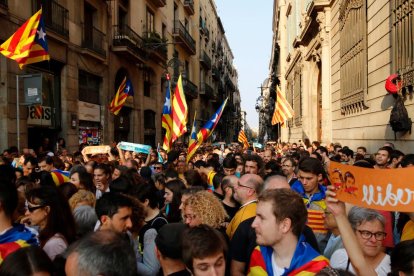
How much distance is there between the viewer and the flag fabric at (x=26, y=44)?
916 centimetres

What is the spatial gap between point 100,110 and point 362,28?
36.8 ft

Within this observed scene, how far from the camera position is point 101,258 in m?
2.17

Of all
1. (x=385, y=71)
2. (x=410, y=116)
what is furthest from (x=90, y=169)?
(x=385, y=71)

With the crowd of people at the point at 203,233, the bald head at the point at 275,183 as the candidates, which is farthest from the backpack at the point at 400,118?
the bald head at the point at 275,183

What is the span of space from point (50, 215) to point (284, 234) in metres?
1.97

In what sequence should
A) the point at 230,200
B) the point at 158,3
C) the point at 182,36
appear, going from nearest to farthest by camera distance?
the point at 230,200 → the point at 158,3 → the point at 182,36

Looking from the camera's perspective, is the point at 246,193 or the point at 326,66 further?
the point at 326,66

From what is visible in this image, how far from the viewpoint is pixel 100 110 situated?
1966 centimetres

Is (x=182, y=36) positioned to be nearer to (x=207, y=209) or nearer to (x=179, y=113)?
(x=179, y=113)

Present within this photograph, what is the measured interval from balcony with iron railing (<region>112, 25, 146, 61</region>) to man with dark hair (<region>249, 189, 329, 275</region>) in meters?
19.0

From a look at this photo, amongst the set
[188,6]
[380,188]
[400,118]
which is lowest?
[380,188]

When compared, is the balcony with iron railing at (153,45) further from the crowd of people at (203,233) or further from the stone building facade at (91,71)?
the crowd of people at (203,233)

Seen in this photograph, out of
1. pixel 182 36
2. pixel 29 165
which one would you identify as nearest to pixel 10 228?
pixel 29 165

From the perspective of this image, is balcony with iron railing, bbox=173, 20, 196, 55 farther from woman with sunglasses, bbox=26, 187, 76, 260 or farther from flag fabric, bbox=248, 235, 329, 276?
flag fabric, bbox=248, 235, 329, 276
